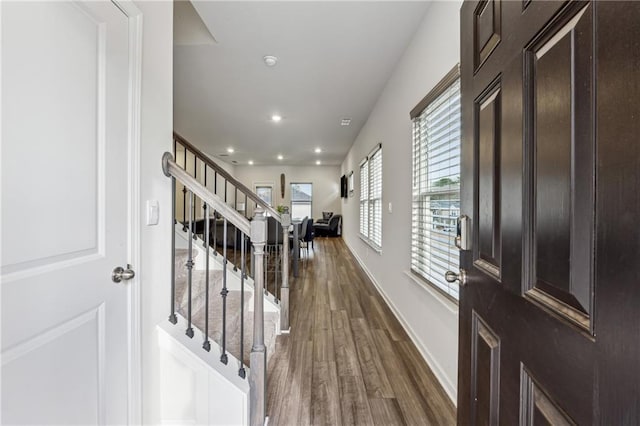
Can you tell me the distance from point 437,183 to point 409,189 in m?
0.51

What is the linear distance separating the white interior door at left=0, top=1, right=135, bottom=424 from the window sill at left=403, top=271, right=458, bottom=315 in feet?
5.54

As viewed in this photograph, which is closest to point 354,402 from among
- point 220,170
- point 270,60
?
point 220,170

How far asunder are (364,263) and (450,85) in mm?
3620

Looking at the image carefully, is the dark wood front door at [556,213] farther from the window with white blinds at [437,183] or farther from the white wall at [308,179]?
the white wall at [308,179]

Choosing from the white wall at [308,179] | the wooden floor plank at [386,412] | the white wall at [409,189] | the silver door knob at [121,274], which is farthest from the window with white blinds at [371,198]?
the white wall at [308,179]

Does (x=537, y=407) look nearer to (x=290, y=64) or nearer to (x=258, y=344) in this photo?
(x=258, y=344)

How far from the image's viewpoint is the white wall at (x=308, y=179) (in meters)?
10.1

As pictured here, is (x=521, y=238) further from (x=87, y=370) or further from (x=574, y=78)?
(x=87, y=370)

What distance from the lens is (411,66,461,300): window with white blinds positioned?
1671 mm

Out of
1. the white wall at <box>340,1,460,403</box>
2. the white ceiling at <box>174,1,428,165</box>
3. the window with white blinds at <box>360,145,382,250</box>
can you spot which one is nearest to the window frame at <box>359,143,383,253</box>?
the window with white blinds at <box>360,145,382,250</box>

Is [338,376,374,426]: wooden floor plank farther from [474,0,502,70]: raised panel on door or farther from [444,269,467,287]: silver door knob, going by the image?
[474,0,502,70]: raised panel on door

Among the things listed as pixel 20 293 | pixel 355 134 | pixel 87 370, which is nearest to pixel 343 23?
pixel 20 293

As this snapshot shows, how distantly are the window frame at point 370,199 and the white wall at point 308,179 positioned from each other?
4810 mm

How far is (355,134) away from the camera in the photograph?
5539 mm
